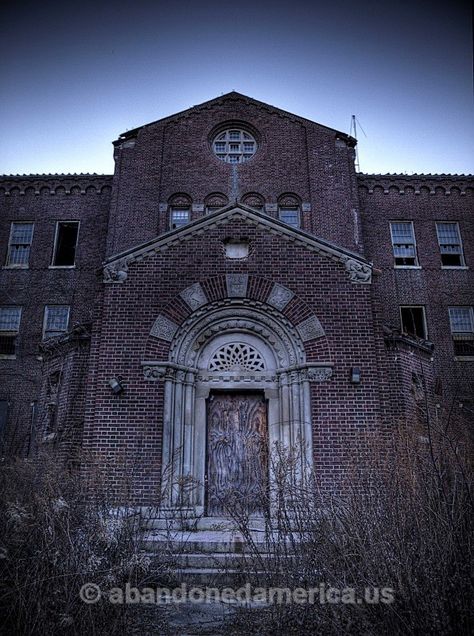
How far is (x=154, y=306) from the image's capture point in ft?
34.9

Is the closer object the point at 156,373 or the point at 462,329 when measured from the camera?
the point at 156,373

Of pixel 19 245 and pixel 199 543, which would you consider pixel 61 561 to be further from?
pixel 19 245

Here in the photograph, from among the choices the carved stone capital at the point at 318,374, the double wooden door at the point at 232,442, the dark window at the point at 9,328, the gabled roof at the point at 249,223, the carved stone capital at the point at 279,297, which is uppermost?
the dark window at the point at 9,328

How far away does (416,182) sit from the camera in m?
23.0

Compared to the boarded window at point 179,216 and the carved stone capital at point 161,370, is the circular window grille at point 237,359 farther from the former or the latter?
the boarded window at point 179,216

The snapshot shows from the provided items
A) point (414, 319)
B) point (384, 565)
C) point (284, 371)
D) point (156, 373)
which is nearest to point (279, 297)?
point (284, 371)

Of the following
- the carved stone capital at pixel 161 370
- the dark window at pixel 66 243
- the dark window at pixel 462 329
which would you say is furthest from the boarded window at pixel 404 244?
the carved stone capital at pixel 161 370

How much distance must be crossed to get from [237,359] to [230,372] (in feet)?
1.04

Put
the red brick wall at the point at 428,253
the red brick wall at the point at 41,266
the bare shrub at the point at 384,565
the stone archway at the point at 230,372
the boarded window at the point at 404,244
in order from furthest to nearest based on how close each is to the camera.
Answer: the boarded window at the point at 404,244 < the red brick wall at the point at 428,253 < the red brick wall at the point at 41,266 < the stone archway at the point at 230,372 < the bare shrub at the point at 384,565

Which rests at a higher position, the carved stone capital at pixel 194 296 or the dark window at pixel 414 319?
the dark window at pixel 414 319

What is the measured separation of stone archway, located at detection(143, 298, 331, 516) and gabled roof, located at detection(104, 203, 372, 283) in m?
1.69

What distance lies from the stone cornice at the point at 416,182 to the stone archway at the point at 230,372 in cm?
1441

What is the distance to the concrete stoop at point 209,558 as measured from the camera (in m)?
5.98

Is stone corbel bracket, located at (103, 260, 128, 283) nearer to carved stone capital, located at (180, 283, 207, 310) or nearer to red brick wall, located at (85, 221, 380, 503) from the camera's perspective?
red brick wall, located at (85, 221, 380, 503)
